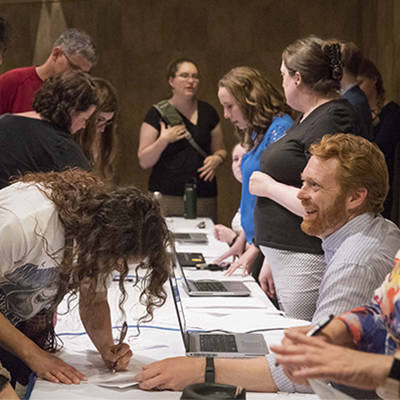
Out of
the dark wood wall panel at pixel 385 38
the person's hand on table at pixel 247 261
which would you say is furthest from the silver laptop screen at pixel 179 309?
the dark wood wall panel at pixel 385 38

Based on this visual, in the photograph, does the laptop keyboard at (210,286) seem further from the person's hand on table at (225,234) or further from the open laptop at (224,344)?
the person's hand on table at (225,234)

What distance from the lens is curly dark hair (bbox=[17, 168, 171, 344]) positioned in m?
1.31

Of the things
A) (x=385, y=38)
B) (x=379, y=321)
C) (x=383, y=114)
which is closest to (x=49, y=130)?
(x=379, y=321)

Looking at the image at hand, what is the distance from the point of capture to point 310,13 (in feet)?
17.1

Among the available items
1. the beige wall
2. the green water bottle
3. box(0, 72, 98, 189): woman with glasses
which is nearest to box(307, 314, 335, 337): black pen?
box(0, 72, 98, 189): woman with glasses

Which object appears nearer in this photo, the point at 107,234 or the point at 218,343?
the point at 107,234

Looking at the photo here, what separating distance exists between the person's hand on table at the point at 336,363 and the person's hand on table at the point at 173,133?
10.0 ft

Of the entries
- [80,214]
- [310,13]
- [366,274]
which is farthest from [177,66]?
[366,274]

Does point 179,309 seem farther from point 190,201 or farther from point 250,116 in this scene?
point 190,201

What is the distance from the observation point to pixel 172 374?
1.30 metres

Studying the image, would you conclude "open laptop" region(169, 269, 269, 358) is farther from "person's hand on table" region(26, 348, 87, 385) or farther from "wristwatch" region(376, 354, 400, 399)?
"wristwatch" region(376, 354, 400, 399)

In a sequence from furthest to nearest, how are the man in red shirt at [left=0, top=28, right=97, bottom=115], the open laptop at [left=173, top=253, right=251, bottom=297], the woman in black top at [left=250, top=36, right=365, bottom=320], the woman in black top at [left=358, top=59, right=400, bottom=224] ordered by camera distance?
the woman in black top at [left=358, top=59, right=400, bottom=224], the man in red shirt at [left=0, top=28, right=97, bottom=115], the open laptop at [left=173, top=253, right=251, bottom=297], the woman in black top at [left=250, top=36, right=365, bottom=320]

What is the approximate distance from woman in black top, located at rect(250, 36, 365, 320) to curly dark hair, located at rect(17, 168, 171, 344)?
A: 0.66 metres

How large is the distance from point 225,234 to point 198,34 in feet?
10.1
